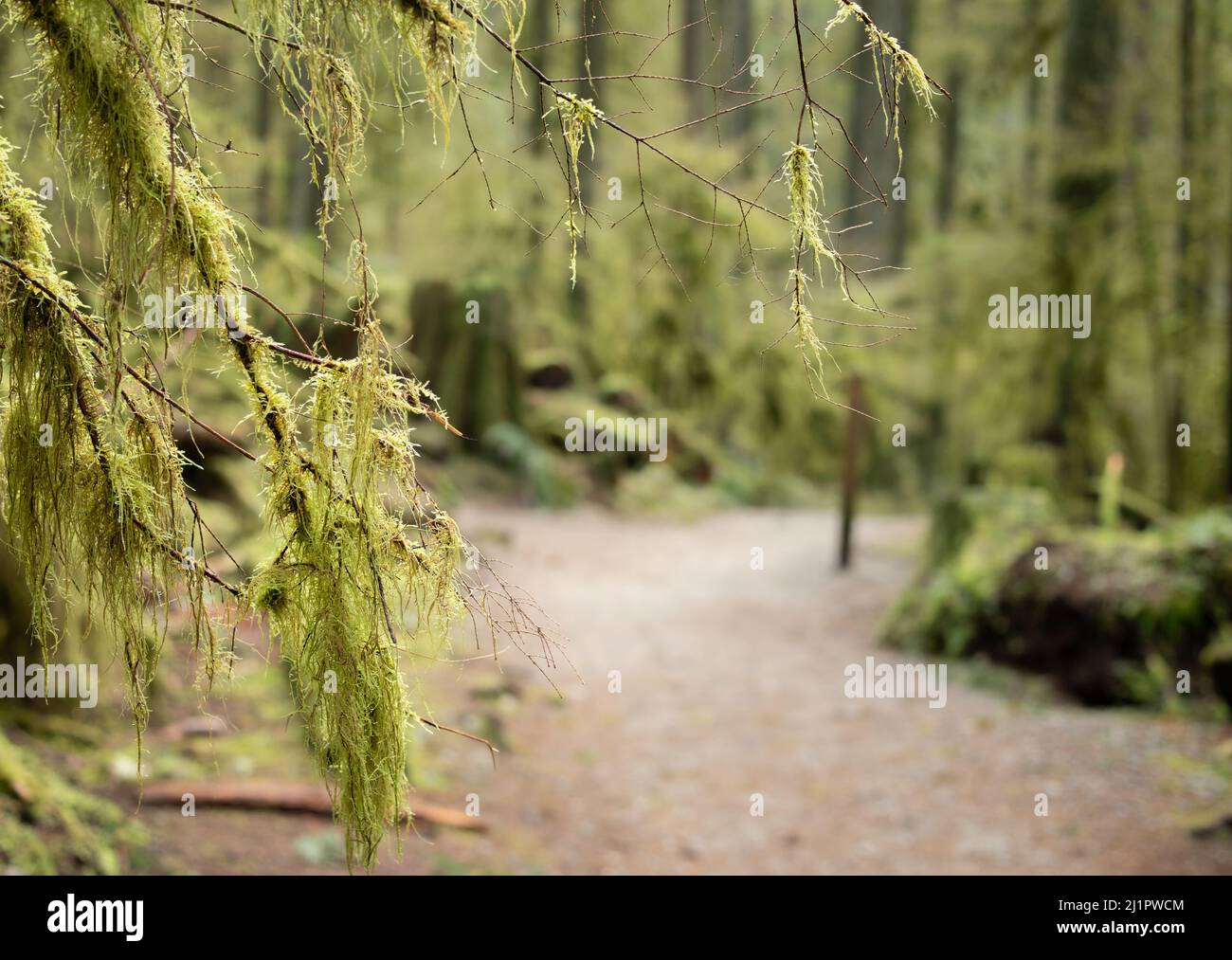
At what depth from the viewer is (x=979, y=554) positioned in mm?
9234

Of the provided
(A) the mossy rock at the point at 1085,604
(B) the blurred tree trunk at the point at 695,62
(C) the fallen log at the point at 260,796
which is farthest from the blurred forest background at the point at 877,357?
(B) the blurred tree trunk at the point at 695,62

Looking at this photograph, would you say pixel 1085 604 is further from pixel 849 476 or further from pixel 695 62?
Answer: pixel 695 62

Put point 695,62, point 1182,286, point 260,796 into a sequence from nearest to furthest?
1. point 260,796
2. point 1182,286
3. point 695,62

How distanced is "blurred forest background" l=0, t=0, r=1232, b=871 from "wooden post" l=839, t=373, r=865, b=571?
65 mm

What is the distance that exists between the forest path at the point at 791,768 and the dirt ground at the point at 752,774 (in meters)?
0.02

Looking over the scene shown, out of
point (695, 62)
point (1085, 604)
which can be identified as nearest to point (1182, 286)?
point (1085, 604)

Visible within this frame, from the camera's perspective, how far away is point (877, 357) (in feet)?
41.3

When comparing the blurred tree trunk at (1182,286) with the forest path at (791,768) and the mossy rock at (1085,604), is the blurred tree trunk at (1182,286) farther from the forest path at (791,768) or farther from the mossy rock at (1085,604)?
the forest path at (791,768)

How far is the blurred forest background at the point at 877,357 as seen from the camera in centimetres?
631

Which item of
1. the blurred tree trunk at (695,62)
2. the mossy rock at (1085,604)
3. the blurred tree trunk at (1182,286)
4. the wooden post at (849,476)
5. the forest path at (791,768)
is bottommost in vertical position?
the forest path at (791,768)

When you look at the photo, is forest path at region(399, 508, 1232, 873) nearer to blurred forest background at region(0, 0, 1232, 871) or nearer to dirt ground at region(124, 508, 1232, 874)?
dirt ground at region(124, 508, 1232, 874)

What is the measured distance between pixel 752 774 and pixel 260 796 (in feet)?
11.7
